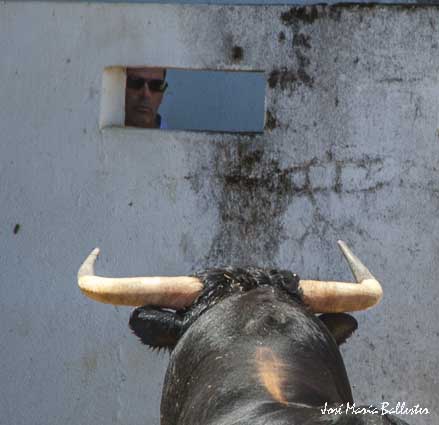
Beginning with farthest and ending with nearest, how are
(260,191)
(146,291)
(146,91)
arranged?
(146,91) → (260,191) → (146,291)

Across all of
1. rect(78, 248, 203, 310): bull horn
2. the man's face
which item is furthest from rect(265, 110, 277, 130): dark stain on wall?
rect(78, 248, 203, 310): bull horn

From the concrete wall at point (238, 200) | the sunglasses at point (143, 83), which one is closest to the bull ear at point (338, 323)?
the concrete wall at point (238, 200)

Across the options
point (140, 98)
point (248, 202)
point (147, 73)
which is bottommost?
point (248, 202)

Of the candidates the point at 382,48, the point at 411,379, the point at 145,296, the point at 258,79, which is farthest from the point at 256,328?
the point at 258,79

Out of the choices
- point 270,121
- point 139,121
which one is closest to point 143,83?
point 139,121

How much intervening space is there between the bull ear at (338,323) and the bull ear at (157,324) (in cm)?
53

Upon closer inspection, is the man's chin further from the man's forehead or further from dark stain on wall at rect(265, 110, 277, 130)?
dark stain on wall at rect(265, 110, 277, 130)

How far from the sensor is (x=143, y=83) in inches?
259

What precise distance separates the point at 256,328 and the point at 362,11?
255cm

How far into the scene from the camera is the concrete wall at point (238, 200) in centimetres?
564

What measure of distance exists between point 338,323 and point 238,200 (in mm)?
1631

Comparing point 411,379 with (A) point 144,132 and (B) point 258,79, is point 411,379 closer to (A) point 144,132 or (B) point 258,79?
(A) point 144,132

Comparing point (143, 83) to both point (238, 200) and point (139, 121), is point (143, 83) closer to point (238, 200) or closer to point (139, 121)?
point (139, 121)

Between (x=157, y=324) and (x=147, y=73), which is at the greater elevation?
(x=147, y=73)
